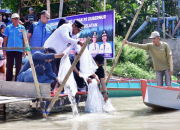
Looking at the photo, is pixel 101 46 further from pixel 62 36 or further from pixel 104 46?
pixel 62 36

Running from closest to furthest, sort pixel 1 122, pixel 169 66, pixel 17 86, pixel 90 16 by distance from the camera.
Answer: pixel 1 122 < pixel 17 86 < pixel 169 66 < pixel 90 16

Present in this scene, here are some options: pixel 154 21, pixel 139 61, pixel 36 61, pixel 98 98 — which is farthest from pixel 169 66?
pixel 154 21

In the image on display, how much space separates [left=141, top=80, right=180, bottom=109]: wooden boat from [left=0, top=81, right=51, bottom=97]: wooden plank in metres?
2.32

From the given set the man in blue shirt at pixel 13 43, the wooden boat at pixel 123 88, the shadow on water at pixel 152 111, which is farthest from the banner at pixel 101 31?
the man in blue shirt at pixel 13 43

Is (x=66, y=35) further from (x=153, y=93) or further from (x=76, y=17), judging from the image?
(x=76, y=17)

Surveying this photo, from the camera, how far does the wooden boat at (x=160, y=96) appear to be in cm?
652

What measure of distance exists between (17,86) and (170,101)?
356cm

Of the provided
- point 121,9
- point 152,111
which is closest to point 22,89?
point 152,111

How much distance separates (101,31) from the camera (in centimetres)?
920

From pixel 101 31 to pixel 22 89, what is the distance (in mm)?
4291

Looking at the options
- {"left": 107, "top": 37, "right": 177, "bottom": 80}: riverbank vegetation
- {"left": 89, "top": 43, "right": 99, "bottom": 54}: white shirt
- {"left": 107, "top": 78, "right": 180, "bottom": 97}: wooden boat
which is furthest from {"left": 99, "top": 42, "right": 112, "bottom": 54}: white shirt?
{"left": 107, "top": 37, "right": 177, "bottom": 80}: riverbank vegetation

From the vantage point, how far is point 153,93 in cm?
657

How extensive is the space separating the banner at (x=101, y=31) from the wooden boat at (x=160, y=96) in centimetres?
258

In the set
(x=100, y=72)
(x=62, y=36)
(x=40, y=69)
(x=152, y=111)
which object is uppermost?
(x=62, y=36)
